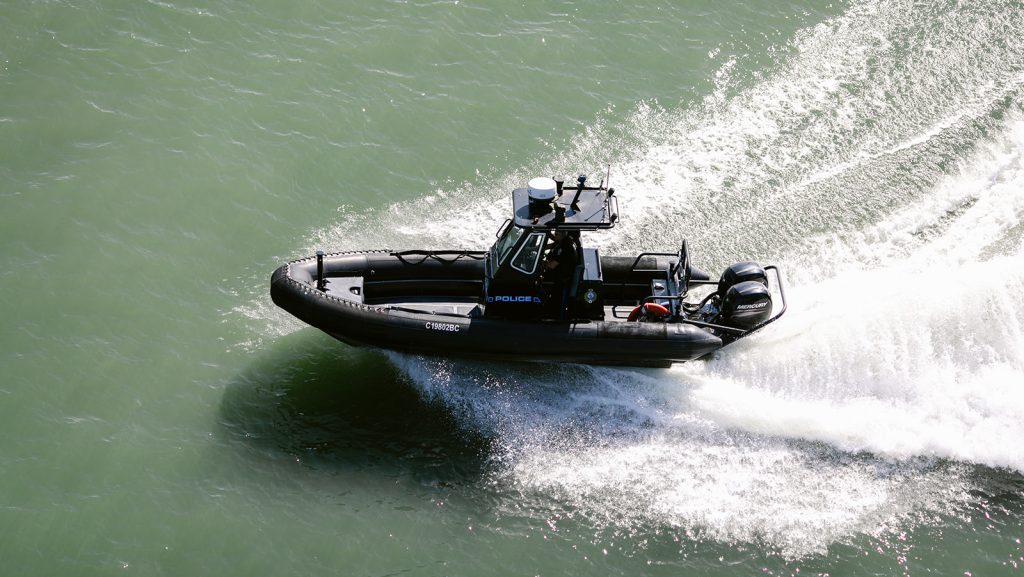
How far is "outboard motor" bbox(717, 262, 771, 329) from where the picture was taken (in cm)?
1341

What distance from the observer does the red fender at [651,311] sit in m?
13.6

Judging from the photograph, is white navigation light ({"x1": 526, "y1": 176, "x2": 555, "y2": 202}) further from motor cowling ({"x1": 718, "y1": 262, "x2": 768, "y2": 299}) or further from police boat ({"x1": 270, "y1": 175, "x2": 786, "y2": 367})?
motor cowling ({"x1": 718, "y1": 262, "x2": 768, "y2": 299})

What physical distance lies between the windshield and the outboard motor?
8.70 ft

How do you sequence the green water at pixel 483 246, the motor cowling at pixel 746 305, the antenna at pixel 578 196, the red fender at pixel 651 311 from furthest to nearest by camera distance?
Result: the red fender at pixel 651 311 → the motor cowling at pixel 746 305 → the antenna at pixel 578 196 → the green water at pixel 483 246

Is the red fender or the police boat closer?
the police boat

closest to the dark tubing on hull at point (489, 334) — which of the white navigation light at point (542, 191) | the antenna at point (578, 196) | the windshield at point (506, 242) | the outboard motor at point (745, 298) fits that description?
the outboard motor at point (745, 298)

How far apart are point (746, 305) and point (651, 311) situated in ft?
3.67

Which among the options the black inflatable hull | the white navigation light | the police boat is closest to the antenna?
the police boat

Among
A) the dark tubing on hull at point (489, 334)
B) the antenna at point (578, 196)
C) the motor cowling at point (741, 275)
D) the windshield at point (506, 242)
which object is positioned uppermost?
the antenna at point (578, 196)

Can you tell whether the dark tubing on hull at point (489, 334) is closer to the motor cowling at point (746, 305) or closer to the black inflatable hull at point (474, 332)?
the black inflatable hull at point (474, 332)

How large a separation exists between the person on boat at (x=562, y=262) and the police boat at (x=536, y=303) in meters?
0.01

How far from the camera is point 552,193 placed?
12812mm

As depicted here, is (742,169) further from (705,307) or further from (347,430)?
(347,430)

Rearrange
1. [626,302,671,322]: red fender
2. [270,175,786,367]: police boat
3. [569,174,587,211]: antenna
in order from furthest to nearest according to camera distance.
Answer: [626,302,671,322]: red fender → [270,175,786,367]: police boat → [569,174,587,211]: antenna
